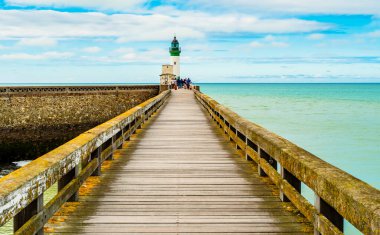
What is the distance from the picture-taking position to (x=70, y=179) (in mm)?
4363

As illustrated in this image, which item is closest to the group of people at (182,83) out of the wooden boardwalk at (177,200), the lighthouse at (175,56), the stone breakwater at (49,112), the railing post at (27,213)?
the lighthouse at (175,56)

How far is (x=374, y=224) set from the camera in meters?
2.16

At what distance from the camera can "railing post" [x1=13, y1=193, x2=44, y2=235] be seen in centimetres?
287

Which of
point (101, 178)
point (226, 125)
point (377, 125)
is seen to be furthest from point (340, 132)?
point (101, 178)

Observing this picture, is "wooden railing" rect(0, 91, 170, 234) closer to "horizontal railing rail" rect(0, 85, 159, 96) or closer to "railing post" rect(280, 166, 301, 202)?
"railing post" rect(280, 166, 301, 202)

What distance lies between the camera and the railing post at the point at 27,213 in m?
2.87

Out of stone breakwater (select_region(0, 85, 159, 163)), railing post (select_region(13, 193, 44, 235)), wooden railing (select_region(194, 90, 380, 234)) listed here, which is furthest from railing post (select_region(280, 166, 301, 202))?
stone breakwater (select_region(0, 85, 159, 163))

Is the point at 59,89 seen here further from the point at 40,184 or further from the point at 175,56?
the point at 40,184

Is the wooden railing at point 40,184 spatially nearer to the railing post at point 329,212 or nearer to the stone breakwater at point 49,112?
the railing post at point 329,212

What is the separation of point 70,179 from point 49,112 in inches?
1346

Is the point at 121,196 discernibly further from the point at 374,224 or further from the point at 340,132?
the point at 340,132

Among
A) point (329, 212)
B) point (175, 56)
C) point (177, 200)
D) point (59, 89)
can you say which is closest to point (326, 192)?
point (329, 212)

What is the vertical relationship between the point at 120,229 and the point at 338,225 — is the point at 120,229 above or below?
below

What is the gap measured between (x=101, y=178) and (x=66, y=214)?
5.14 feet
